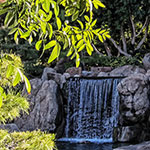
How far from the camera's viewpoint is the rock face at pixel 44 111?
10633 millimetres

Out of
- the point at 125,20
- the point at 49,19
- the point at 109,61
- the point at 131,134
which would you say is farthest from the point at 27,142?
the point at 125,20

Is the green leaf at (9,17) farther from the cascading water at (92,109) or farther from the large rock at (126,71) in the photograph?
the large rock at (126,71)

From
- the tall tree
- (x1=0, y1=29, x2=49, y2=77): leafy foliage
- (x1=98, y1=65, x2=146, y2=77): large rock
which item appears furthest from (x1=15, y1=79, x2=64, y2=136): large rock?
the tall tree

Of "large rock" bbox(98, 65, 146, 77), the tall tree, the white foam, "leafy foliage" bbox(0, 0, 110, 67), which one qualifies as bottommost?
the white foam

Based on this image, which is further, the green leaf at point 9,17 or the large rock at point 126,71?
the large rock at point 126,71

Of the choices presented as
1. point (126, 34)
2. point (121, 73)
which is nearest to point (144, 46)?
point (126, 34)

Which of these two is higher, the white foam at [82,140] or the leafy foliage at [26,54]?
the leafy foliage at [26,54]

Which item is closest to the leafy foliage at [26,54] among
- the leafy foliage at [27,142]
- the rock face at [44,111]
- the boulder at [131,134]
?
the rock face at [44,111]

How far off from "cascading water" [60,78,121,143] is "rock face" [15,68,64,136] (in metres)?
0.81

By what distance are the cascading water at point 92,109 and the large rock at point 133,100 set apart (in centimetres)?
173

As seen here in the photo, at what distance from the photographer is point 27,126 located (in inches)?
425

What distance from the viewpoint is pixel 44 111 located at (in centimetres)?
1072

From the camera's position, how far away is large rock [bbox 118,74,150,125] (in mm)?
9711

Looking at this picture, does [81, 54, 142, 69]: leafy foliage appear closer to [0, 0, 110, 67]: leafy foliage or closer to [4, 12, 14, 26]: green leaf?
[0, 0, 110, 67]: leafy foliage
